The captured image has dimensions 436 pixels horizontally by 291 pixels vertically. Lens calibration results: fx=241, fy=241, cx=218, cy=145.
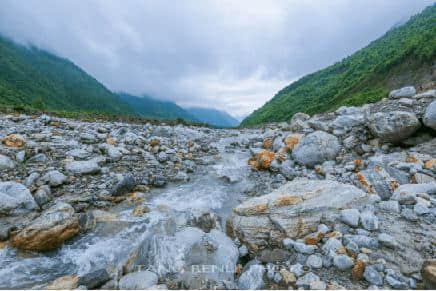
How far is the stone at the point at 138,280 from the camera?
3273mm

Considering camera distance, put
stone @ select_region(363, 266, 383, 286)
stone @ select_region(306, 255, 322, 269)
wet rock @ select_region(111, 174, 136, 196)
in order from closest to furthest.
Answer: stone @ select_region(363, 266, 383, 286) → stone @ select_region(306, 255, 322, 269) → wet rock @ select_region(111, 174, 136, 196)

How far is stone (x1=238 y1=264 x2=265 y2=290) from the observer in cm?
325

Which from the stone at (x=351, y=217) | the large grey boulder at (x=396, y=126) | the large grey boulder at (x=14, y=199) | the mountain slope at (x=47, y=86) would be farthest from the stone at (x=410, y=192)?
the mountain slope at (x=47, y=86)

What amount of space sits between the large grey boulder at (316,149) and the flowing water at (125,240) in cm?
249

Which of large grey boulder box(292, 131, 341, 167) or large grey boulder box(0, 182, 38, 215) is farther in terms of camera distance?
large grey boulder box(292, 131, 341, 167)

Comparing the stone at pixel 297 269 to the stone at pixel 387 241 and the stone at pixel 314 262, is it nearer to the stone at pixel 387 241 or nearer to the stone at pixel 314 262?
the stone at pixel 314 262

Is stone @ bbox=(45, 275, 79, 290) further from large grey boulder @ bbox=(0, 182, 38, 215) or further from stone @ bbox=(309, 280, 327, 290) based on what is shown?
stone @ bbox=(309, 280, 327, 290)

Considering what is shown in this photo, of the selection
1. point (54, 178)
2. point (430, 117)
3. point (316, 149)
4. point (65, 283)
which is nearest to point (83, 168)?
point (54, 178)

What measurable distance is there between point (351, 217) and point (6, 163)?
861 centimetres

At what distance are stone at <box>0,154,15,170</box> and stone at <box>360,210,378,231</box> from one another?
8.61 m

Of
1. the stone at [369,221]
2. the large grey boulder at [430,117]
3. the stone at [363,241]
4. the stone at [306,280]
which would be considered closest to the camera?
the stone at [306,280]

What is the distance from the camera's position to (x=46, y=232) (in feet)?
13.9

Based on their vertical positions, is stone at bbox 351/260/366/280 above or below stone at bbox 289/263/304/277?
above

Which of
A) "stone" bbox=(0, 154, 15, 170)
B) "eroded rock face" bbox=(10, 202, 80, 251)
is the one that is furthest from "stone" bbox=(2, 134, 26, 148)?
"eroded rock face" bbox=(10, 202, 80, 251)
